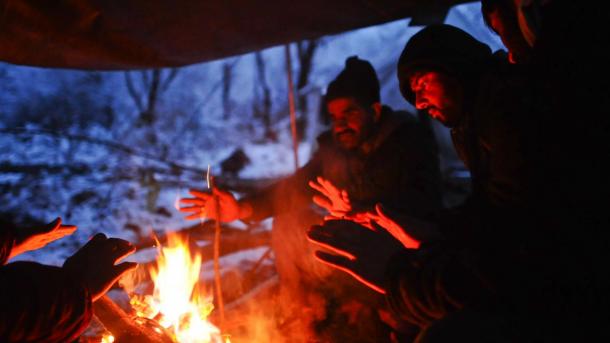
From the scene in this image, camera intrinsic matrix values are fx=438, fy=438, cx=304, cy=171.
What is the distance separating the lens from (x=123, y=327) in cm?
219

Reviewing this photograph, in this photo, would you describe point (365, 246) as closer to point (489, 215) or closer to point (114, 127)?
point (489, 215)

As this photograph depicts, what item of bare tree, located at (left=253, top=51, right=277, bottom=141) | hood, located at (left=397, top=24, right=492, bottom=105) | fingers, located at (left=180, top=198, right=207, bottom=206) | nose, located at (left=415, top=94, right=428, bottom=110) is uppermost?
bare tree, located at (left=253, top=51, right=277, bottom=141)

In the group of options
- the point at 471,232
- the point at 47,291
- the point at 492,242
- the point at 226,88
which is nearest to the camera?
the point at 492,242

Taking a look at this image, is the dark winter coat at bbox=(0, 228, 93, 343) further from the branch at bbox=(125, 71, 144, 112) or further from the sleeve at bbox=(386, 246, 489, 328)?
the branch at bbox=(125, 71, 144, 112)

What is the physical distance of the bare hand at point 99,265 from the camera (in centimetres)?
174

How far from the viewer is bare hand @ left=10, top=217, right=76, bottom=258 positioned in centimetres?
182

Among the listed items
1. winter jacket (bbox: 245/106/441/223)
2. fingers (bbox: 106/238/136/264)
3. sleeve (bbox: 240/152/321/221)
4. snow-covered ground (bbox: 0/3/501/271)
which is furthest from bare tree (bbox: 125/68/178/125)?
fingers (bbox: 106/238/136/264)

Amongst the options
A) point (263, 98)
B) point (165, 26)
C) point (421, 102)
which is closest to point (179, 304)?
point (421, 102)

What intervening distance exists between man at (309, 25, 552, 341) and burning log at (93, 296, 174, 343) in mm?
1022

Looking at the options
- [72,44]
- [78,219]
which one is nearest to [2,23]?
[72,44]

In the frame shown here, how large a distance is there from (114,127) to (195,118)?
9.80 feet

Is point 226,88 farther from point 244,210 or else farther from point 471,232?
point 471,232

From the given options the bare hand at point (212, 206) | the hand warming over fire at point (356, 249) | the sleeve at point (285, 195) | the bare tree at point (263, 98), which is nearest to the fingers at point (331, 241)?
the hand warming over fire at point (356, 249)

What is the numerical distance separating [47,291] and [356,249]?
114cm
